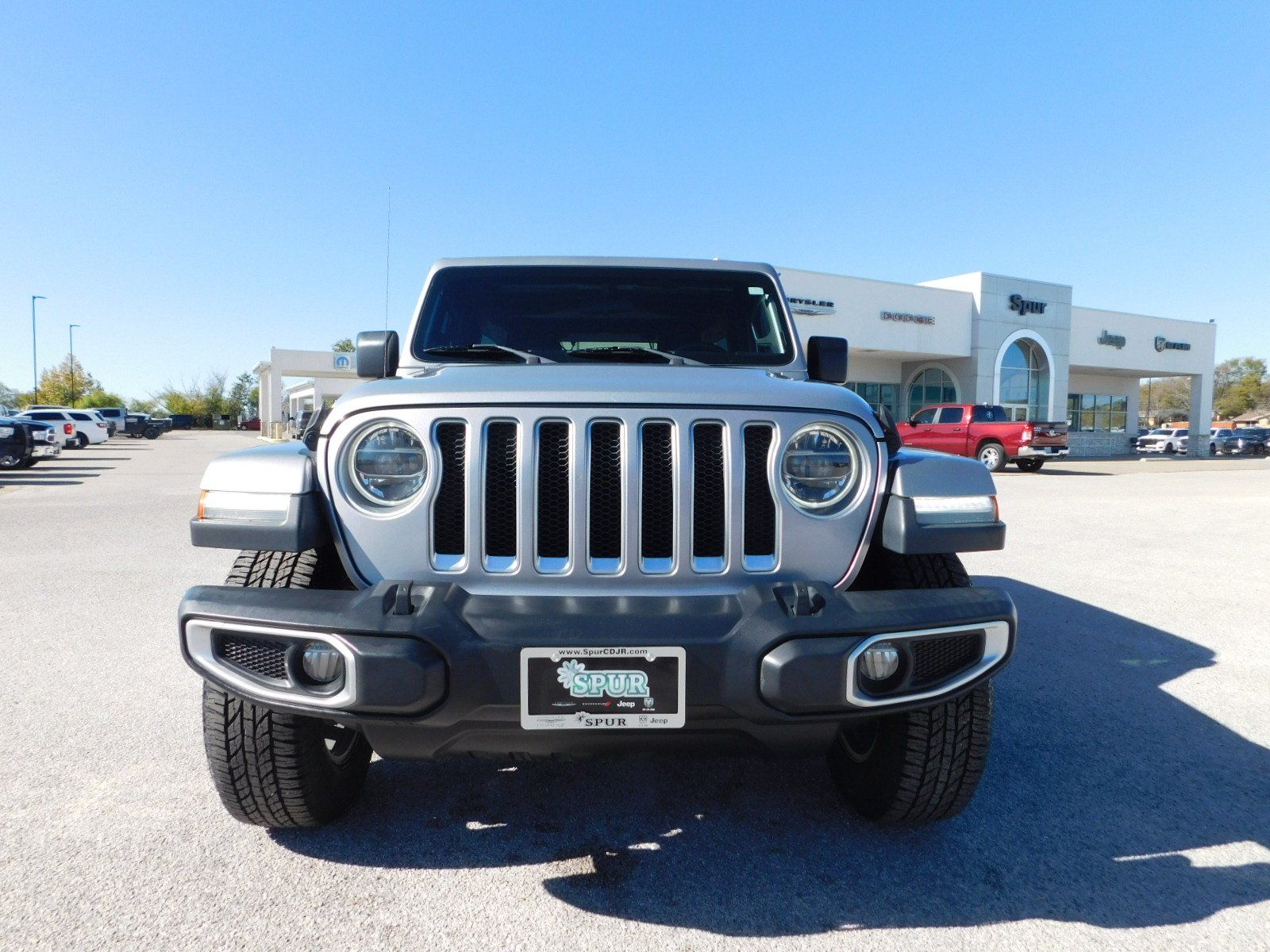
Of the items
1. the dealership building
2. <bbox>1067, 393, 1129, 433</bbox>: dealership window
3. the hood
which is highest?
the dealership building

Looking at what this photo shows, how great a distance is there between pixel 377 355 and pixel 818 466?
1772 mm

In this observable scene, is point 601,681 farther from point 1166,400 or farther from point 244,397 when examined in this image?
point 1166,400

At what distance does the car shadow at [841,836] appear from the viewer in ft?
7.02

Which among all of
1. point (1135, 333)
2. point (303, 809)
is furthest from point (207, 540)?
point (1135, 333)

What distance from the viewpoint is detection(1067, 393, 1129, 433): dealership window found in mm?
43750

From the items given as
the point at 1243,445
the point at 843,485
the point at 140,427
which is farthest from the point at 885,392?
the point at 140,427

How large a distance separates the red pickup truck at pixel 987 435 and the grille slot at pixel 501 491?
20.1m

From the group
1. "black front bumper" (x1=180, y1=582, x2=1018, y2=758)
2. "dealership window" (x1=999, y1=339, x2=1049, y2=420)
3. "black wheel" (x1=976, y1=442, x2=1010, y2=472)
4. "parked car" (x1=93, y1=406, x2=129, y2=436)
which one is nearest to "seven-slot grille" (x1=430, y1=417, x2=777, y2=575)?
"black front bumper" (x1=180, y1=582, x2=1018, y2=758)

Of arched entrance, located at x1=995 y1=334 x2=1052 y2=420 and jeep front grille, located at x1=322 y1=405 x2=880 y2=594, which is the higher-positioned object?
arched entrance, located at x1=995 y1=334 x2=1052 y2=420

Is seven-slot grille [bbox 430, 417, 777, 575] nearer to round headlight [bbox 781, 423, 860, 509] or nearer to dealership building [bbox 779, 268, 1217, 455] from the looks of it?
round headlight [bbox 781, 423, 860, 509]

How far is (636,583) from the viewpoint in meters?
2.09

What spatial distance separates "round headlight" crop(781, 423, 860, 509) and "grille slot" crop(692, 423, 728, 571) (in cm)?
17

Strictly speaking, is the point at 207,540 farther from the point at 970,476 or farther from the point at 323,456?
the point at 970,476

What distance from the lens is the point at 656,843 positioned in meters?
2.45
